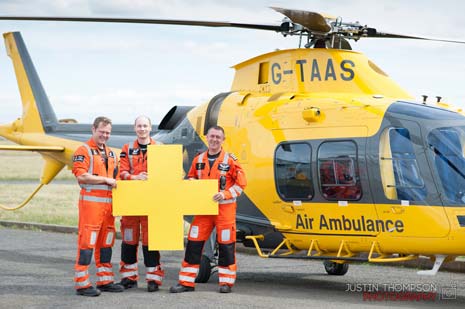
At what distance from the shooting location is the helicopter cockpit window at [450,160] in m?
9.15

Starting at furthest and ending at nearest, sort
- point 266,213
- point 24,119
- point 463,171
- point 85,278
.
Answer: point 24,119, point 266,213, point 85,278, point 463,171

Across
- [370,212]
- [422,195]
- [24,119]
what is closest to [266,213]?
[370,212]

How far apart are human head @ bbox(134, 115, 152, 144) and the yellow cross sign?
0.30 m

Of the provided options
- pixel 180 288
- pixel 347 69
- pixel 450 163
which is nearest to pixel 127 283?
pixel 180 288

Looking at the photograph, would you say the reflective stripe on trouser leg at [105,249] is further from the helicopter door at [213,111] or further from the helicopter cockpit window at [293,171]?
the helicopter door at [213,111]

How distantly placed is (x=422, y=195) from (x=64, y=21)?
5.48 metres

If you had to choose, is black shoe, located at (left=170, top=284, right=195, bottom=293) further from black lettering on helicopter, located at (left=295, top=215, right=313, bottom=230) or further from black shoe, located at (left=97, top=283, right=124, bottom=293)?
black lettering on helicopter, located at (left=295, top=215, right=313, bottom=230)

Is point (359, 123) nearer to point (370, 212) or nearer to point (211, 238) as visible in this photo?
point (370, 212)

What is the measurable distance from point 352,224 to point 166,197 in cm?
228

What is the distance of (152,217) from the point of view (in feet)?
32.4

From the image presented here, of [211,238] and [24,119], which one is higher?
[24,119]

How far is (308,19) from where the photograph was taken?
10570 millimetres

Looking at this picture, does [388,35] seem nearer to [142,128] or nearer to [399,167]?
[399,167]

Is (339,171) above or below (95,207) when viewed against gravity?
above
